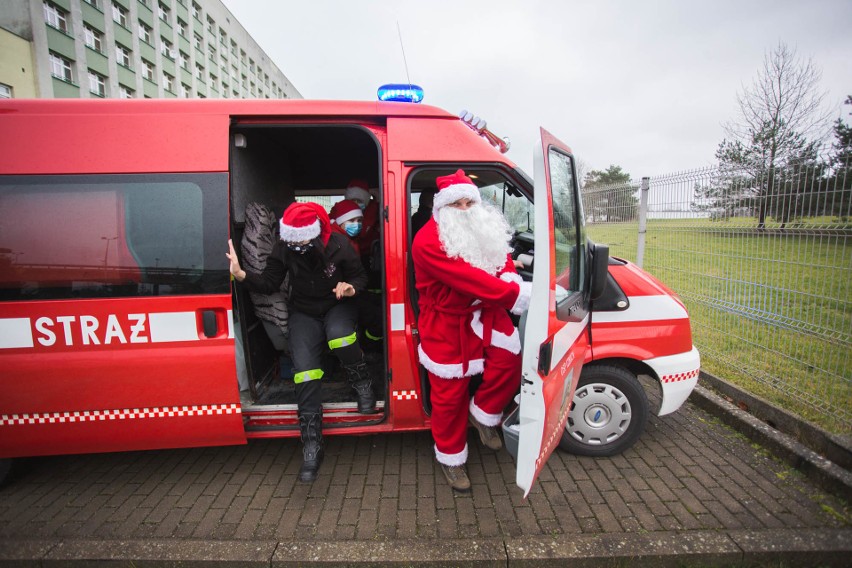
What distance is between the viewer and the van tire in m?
2.83

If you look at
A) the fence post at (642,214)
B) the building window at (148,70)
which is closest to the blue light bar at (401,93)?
the fence post at (642,214)

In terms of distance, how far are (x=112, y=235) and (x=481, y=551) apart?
2.77 meters

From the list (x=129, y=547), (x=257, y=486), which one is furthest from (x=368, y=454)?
(x=129, y=547)

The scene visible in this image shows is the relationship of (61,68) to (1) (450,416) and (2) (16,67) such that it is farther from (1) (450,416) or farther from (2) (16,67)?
(1) (450,416)

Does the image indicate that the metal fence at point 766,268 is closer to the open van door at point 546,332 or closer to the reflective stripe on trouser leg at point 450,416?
the open van door at point 546,332

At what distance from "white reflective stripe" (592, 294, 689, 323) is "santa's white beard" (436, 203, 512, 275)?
856 mm

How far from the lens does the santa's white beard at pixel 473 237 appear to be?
7.97ft

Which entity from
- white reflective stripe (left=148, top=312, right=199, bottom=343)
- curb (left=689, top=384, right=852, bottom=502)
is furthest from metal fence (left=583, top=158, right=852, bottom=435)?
white reflective stripe (left=148, top=312, right=199, bottom=343)

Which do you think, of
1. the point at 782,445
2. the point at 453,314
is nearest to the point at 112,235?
the point at 453,314

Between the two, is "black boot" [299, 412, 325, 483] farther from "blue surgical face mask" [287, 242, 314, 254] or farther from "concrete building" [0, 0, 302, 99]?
"concrete building" [0, 0, 302, 99]

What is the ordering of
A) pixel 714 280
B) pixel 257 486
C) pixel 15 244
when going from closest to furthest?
pixel 15 244
pixel 257 486
pixel 714 280

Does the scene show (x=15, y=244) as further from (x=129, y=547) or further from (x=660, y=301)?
(x=660, y=301)

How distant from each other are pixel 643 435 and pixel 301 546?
2.54m

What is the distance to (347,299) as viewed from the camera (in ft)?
10.5
